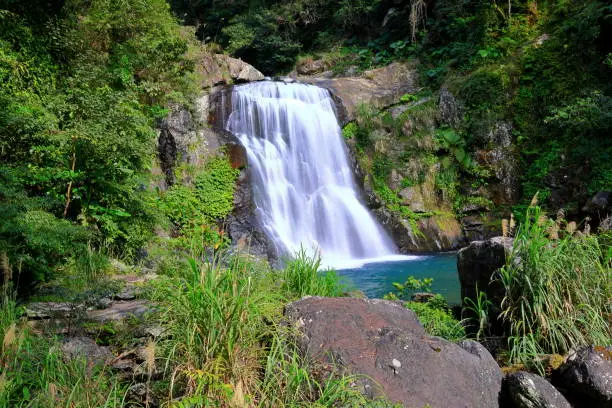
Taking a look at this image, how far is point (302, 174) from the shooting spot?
44.5ft

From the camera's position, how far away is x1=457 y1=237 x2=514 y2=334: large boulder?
482 cm

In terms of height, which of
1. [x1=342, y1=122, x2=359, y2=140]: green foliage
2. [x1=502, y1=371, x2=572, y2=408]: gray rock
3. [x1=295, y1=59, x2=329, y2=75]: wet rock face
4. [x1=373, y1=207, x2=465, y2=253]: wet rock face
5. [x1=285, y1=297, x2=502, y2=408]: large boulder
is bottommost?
[x1=502, y1=371, x2=572, y2=408]: gray rock

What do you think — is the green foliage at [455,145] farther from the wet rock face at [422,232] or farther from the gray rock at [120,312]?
the gray rock at [120,312]

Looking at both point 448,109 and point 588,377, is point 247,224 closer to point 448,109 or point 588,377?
point 448,109

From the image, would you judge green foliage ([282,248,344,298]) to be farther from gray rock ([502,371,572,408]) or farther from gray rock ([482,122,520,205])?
gray rock ([482,122,520,205])

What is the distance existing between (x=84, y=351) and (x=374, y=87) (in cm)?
1668

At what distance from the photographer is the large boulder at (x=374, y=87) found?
16.2 meters

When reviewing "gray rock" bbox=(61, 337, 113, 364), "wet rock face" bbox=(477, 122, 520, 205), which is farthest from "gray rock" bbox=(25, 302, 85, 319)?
"wet rock face" bbox=(477, 122, 520, 205)

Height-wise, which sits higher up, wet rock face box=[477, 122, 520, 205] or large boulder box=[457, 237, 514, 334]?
wet rock face box=[477, 122, 520, 205]

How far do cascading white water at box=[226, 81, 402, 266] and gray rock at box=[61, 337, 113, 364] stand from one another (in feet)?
25.9

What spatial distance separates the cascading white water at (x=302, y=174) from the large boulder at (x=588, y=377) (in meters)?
7.88

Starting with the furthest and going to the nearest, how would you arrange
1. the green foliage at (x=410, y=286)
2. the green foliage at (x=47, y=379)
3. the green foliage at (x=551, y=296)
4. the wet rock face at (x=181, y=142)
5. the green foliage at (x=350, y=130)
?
the green foliage at (x=350, y=130) → the wet rock face at (x=181, y=142) → the green foliage at (x=410, y=286) → the green foliage at (x=551, y=296) → the green foliage at (x=47, y=379)

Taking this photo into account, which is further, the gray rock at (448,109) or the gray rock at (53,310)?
the gray rock at (448,109)

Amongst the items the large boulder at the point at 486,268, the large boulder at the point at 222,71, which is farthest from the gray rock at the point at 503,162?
the large boulder at the point at 222,71
